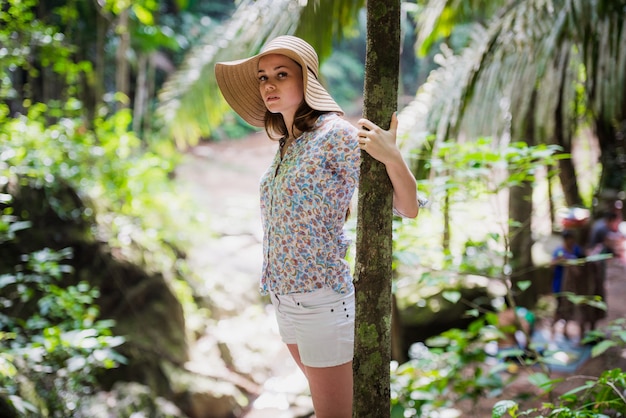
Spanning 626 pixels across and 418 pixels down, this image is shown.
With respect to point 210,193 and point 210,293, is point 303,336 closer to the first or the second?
point 210,293

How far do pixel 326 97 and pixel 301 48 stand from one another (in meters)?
0.17

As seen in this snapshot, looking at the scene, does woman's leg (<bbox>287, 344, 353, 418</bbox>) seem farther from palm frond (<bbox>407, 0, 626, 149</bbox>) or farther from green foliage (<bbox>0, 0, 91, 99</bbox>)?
green foliage (<bbox>0, 0, 91, 99</bbox>)

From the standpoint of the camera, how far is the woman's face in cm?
188

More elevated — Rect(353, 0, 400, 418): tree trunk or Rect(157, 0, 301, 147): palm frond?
Rect(157, 0, 301, 147): palm frond

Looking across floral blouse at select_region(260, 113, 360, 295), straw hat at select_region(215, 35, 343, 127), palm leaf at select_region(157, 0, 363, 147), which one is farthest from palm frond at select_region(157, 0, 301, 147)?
floral blouse at select_region(260, 113, 360, 295)

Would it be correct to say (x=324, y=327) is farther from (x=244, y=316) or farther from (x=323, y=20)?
(x=244, y=316)

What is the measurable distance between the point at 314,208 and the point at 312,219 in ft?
0.11

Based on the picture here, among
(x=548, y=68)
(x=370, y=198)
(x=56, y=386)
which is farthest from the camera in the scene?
(x=548, y=68)

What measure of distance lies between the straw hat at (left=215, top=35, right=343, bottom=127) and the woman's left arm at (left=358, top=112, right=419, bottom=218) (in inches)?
10.1

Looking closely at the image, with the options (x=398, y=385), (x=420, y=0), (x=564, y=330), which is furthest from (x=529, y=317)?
(x=420, y=0)

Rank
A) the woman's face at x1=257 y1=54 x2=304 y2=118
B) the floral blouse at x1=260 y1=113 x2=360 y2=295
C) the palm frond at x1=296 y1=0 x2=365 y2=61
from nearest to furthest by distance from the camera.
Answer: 1. the floral blouse at x1=260 y1=113 x2=360 y2=295
2. the woman's face at x1=257 y1=54 x2=304 y2=118
3. the palm frond at x1=296 y1=0 x2=365 y2=61

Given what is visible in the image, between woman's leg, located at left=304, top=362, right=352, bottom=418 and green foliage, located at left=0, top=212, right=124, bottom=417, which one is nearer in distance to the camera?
woman's leg, located at left=304, top=362, right=352, bottom=418

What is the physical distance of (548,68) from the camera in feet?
13.0

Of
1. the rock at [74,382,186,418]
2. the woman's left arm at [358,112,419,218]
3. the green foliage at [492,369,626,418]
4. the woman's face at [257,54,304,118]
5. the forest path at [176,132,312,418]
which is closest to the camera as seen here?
the woman's left arm at [358,112,419,218]
